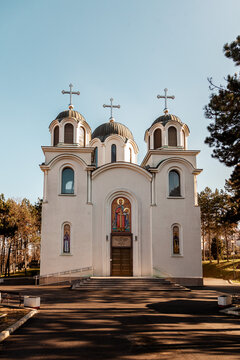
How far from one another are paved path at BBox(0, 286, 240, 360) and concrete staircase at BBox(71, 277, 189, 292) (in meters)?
5.60

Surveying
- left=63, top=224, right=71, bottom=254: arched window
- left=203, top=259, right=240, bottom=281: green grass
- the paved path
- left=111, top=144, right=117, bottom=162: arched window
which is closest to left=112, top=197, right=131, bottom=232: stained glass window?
left=63, top=224, right=71, bottom=254: arched window

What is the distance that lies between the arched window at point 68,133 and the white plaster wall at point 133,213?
349cm

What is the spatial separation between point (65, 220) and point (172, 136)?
33.5ft

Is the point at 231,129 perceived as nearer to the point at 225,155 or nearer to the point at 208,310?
the point at 225,155

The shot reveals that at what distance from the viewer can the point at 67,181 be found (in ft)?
83.0

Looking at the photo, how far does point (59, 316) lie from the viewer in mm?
11750

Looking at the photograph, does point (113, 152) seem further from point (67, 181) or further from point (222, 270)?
point (222, 270)

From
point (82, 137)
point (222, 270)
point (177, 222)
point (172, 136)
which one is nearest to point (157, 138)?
point (172, 136)

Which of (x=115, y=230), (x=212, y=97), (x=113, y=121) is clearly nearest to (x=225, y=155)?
(x=212, y=97)

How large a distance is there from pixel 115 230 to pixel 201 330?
598 inches

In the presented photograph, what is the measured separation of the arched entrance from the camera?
79.6 ft

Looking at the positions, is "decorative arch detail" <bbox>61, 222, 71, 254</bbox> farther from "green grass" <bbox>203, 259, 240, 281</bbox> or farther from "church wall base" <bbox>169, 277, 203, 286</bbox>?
"green grass" <bbox>203, 259, 240, 281</bbox>

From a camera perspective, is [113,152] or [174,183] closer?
[174,183]

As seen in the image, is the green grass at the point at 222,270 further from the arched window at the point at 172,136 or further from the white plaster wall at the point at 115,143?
the white plaster wall at the point at 115,143
